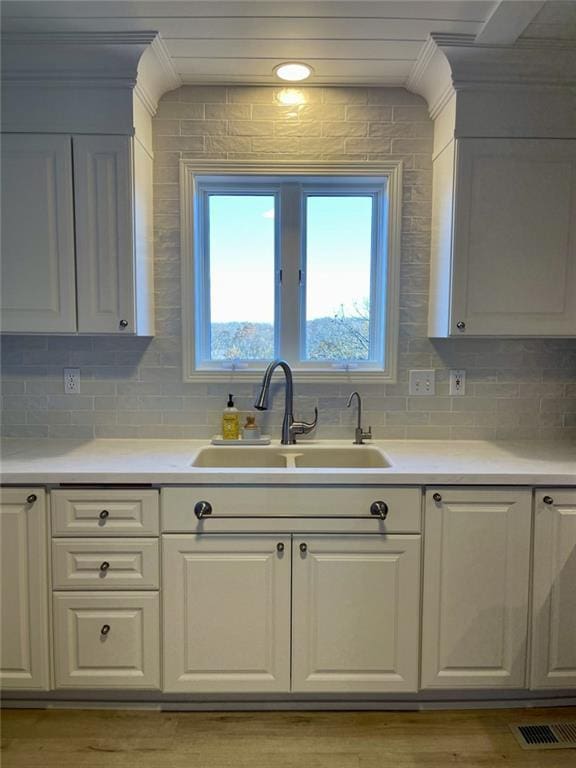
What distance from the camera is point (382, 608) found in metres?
1.72

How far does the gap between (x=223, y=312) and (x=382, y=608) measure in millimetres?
1495

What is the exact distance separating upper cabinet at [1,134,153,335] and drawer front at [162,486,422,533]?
0.78m

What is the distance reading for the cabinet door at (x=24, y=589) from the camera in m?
1.70

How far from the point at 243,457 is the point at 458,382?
1.09m

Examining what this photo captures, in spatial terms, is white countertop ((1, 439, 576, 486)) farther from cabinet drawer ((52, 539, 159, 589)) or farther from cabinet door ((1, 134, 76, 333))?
cabinet door ((1, 134, 76, 333))

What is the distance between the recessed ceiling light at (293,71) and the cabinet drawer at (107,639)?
2.17 metres

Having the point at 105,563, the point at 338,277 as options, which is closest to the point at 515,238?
the point at 338,277

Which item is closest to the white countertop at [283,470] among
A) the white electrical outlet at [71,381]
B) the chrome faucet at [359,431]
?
the chrome faucet at [359,431]

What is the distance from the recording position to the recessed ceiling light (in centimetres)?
195

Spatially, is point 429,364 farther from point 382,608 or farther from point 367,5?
point 367,5

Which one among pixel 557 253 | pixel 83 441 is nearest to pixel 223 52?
pixel 557 253

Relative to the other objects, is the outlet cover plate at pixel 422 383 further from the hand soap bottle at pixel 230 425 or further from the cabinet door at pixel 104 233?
the cabinet door at pixel 104 233

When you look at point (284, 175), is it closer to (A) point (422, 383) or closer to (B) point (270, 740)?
(A) point (422, 383)

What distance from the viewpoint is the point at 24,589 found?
172cm
